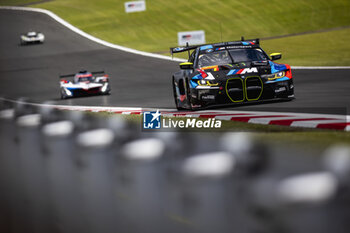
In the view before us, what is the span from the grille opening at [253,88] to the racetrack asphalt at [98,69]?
0.23m

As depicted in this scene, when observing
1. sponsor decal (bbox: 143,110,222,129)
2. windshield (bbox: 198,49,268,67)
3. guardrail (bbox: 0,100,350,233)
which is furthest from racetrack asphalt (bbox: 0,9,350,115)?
guardrail (bbox: 0,100,350,233)

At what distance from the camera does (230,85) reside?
11266 millimetres

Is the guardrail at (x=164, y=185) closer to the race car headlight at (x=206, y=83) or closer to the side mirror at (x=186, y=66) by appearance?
the race car headlight at (x=206, y=83)

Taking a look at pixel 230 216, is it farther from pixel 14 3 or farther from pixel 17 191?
pixel 14 3

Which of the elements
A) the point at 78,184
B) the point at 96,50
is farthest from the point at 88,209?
the point at 96,50

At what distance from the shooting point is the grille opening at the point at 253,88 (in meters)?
11.2

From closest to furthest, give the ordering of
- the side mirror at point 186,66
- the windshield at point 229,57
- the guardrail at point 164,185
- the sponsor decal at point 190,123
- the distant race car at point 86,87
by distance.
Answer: the guardrail at point 164,185
the sponsor decal at point 190,123
the side mirror at point 186,66
the windshield at point 229,57
the distant race car at point 86,87

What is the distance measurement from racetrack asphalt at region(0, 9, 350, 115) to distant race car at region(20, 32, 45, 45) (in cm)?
58

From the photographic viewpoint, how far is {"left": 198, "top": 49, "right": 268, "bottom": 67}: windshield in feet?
39.8

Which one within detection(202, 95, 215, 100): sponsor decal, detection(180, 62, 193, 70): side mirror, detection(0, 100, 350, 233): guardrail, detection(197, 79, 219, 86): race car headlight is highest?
detection(0, 100, 350, 233): guardrail

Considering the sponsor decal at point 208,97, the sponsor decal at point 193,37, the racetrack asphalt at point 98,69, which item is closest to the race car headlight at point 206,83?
the sponsor decal at point 208,97

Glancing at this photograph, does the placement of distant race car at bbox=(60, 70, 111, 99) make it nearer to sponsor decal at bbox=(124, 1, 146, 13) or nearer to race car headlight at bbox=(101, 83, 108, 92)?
race car headlight at bbox=(101, 83, 108, 92)

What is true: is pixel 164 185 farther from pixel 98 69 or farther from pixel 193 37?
pixel 193 37

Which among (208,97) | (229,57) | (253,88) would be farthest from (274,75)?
(208,97)
